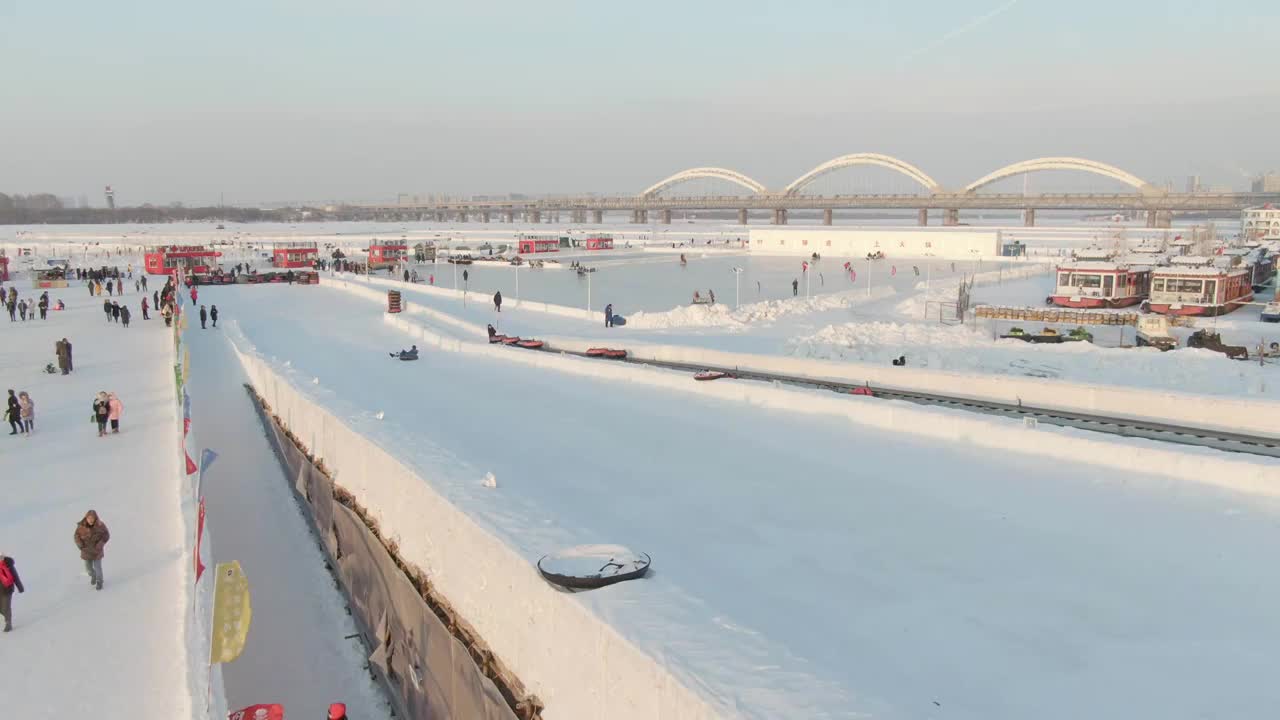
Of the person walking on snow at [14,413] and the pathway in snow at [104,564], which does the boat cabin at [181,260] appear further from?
the person walking on snow at [14,413]

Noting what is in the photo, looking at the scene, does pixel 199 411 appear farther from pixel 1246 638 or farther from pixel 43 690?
pixel 1246 638

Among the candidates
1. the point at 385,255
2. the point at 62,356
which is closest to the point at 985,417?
the point at 62,356

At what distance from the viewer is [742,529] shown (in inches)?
272

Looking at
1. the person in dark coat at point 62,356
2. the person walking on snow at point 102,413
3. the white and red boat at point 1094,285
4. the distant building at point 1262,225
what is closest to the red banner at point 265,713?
the person walking on snow at point 102,413

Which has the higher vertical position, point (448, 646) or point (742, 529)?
point (742, 529)

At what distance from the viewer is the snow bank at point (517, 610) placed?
4469 mm

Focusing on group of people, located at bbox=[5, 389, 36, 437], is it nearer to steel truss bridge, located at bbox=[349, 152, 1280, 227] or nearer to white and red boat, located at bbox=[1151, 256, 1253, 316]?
white and red boat, located at bbox=[1151, 256, 1253, 316]

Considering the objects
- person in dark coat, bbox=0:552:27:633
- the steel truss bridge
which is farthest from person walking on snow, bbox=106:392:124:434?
the steel truss bridge

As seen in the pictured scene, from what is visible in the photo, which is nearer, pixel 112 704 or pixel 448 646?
pixel 112 704

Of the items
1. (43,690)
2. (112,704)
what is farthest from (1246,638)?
(43,690)

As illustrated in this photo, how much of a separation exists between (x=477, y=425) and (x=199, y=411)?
8644mm

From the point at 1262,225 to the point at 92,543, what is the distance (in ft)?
230

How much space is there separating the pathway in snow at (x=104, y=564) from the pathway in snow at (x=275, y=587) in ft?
2.79

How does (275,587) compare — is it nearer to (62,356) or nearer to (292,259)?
(62,356)
